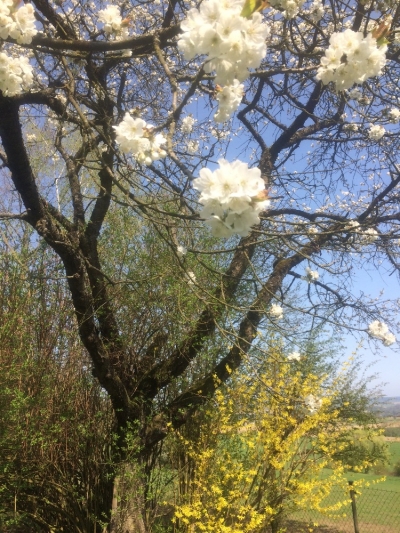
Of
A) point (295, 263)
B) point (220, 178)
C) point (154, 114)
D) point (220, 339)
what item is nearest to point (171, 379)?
point (220, 339)

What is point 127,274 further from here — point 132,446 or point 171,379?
point 132,446

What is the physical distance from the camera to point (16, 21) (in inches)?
73.1

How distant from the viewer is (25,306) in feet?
14.1

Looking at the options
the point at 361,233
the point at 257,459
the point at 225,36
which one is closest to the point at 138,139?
the point at 225,36

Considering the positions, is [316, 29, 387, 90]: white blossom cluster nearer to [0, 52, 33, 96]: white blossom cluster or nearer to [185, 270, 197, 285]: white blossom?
[185, 270, 197, 285]: white blossom

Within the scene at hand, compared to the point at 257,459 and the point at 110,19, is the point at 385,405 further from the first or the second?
the point at 110,19

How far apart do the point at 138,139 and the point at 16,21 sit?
0.66 metres

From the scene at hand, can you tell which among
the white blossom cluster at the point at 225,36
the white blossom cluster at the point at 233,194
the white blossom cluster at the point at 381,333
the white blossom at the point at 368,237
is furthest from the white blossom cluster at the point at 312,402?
the white blossom cluster at the point at 225,36

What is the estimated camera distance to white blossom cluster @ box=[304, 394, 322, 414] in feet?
12.7

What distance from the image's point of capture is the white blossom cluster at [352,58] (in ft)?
5.68

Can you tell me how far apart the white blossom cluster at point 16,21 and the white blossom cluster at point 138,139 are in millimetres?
525

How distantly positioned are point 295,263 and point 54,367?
2.85 m

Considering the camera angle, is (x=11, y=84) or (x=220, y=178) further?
(x=11, y=84)

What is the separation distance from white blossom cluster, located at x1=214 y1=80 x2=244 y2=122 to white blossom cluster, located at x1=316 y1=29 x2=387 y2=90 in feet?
1.27
